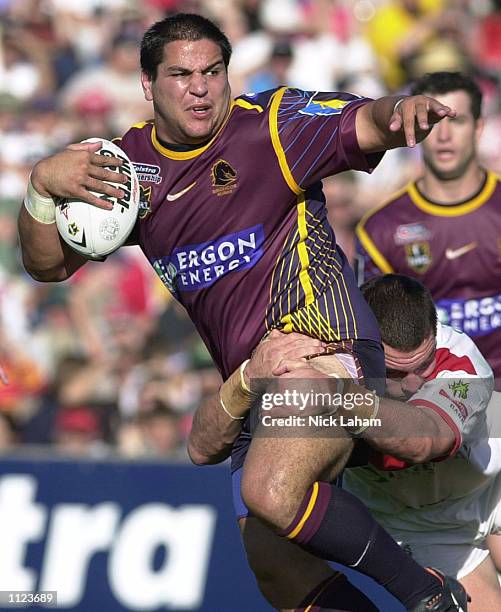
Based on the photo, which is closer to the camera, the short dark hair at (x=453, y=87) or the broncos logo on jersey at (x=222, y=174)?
the broncos logo on jersey at (x=222, y=174)

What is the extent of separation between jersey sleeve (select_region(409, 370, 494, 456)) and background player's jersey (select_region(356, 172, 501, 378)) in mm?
1876

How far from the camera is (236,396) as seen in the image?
502 cm

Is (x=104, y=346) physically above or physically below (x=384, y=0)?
below

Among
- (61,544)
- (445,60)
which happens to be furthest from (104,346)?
(445,60)

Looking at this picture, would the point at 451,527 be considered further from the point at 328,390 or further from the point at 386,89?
the point at 386,89

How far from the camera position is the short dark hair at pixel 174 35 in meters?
5.16

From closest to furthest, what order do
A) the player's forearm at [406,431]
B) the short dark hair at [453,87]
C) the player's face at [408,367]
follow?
the player's forearm at [406,431], the player's face at [408,367], the short dark hair at [453,87]

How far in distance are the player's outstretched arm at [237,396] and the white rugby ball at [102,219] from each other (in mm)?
720

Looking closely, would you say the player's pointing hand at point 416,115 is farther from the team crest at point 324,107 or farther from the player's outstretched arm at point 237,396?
the player's outstretched arm at point 237,396

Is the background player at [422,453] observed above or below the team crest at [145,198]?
below

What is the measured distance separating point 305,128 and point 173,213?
651mm

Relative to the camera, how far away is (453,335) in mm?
5637

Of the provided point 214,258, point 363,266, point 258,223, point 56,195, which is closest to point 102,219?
point 56,195

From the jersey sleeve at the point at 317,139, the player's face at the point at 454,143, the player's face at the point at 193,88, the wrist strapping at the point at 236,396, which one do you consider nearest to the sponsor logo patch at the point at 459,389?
the wrist strapping at the point at 236,396
